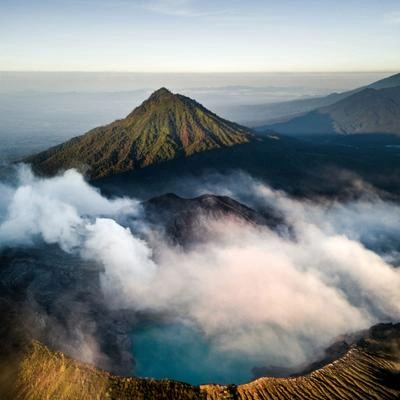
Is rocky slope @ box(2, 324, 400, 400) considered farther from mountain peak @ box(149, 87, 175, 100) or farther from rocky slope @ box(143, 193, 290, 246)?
mountain peak @ box(149, 87, 175, 100)

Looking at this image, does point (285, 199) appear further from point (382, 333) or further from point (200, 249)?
point (382, 333)

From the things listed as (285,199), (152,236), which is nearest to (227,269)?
(152,236)

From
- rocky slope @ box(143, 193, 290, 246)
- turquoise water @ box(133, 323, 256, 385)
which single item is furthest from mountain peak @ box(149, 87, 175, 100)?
turquoise water @ box(133, 323, 256, 385)

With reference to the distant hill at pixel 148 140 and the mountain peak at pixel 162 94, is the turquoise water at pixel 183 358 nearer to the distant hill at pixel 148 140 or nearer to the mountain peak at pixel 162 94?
the distant hill at pixel 148 140

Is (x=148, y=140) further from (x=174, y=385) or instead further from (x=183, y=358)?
(x=174, y=385)

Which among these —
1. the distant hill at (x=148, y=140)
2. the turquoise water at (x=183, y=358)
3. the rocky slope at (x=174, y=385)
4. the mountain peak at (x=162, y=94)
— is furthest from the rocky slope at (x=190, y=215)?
the mountain peak at (x=162, y=94)
